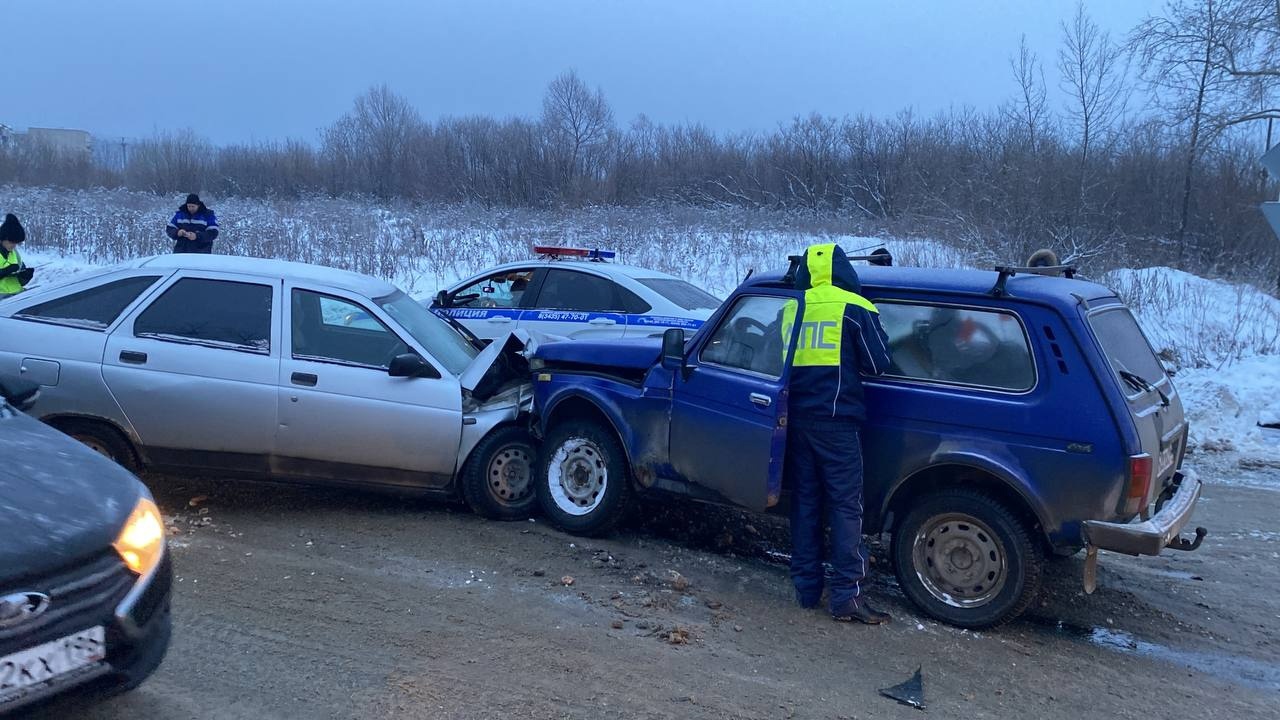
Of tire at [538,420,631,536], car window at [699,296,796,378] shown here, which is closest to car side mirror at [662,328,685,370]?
car window at [699,296,796,378]

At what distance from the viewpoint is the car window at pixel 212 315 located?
616 cm

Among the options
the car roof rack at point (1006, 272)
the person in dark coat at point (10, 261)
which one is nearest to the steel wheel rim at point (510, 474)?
the car roof rack at point (1006, 272)

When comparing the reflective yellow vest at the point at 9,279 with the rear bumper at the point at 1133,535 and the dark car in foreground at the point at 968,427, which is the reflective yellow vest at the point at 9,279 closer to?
the dark car in foreground at the point at 968,427

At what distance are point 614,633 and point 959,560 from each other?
1838 mm

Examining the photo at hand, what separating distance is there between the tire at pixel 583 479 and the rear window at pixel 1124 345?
2.87 m

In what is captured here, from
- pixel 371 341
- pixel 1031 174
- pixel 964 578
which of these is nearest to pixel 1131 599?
pixel 964 578

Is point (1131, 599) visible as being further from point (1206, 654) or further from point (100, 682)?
point (100, 682)

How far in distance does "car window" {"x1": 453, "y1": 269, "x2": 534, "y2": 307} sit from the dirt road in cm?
427

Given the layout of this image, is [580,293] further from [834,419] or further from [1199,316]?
[1199,316]

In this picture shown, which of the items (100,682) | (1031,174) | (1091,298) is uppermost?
(1031,174)

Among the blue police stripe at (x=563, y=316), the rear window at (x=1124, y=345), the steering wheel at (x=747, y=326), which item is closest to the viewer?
the rear window at (x=1124, y=345)

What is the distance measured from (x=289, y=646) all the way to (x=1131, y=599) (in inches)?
184

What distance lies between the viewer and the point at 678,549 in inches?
241

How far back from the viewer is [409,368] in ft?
20.2
